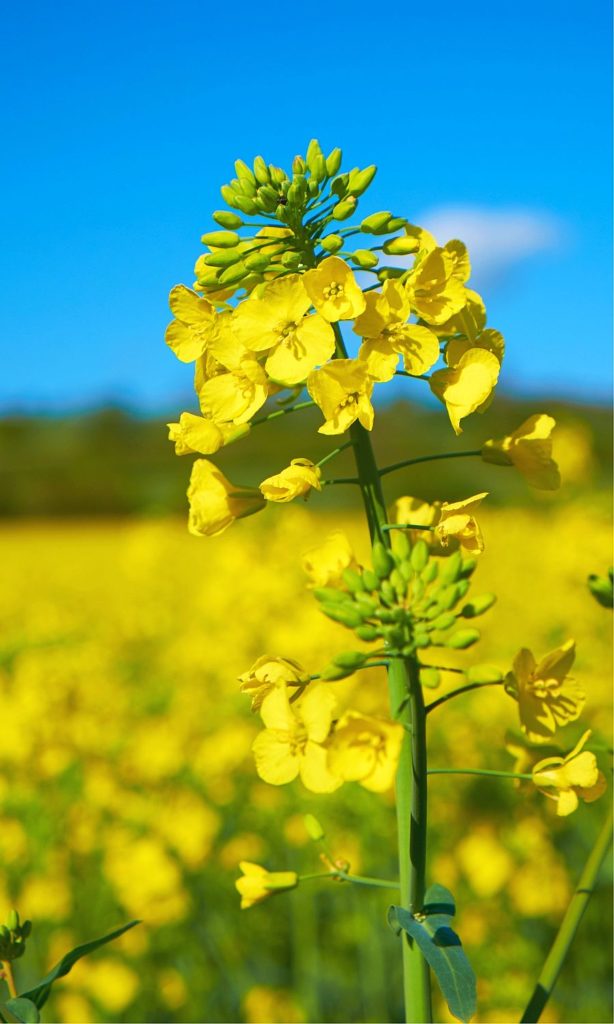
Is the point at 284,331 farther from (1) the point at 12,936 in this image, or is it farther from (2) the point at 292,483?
(1) the point at 12,936

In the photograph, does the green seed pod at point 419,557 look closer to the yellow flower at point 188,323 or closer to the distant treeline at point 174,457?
the yellow flower at point 188,323

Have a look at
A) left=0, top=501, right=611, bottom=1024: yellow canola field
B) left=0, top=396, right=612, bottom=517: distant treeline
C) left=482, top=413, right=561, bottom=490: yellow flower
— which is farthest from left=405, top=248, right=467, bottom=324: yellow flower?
left=0, top=396, right=612, bottom=517: distant treeline

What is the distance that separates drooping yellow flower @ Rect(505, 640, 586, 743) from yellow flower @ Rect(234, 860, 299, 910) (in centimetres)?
42

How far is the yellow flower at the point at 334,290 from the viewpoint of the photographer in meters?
1.23

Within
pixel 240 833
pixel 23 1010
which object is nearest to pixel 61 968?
pixel 23 1010

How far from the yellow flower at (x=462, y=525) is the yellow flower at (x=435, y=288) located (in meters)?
0.25

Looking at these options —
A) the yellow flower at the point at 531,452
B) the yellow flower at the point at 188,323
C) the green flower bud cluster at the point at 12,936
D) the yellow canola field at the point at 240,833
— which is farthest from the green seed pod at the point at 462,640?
the yellow canola field at the point at 240,833

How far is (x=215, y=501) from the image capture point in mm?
1458

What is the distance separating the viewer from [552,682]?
1346 mm

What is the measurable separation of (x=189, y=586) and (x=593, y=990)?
551cm

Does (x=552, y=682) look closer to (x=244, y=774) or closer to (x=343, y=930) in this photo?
(x=343, y=930)

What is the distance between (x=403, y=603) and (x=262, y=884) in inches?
21.1

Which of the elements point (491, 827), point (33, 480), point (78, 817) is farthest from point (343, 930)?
point (33, 480)

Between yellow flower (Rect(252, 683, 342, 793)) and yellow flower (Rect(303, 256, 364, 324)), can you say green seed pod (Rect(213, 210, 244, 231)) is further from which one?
yellow flower (Rect(252, 683, 342, 793))
